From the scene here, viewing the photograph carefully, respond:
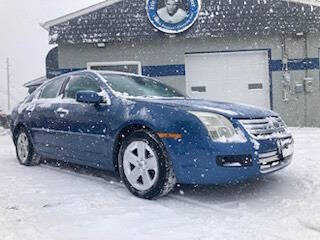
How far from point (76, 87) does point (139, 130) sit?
1.55 meters

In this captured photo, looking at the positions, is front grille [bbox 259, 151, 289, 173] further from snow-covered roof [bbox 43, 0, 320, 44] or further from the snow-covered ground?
snow-covered roof [bbox 43, 0, 320, 44]

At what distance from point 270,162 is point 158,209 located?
126cm

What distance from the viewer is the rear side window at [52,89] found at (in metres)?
6.18

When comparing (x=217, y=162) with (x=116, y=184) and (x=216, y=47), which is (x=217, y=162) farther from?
(x=216, y=47)

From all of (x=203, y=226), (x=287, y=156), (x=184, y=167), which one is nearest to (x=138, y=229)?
(x=203, y=226)

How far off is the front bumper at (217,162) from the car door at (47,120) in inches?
82.0

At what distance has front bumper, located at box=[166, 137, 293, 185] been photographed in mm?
4184

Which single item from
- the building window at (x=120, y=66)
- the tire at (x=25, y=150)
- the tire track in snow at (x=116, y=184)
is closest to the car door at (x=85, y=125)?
the tire track in snow at (x=116, y=184)

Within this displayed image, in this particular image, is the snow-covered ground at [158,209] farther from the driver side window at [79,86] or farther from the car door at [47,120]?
the driver side window at [79,86]

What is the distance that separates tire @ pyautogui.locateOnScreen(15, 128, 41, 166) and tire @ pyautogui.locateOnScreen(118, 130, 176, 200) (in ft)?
7.70

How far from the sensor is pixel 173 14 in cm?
1361

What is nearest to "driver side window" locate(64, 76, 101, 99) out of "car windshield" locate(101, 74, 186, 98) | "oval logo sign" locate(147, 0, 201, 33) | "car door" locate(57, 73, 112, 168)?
"car door" locate(57, 73, 112, 168)

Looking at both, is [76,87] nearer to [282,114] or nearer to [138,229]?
[138,229]

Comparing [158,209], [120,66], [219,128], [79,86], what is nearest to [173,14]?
[120,66]
